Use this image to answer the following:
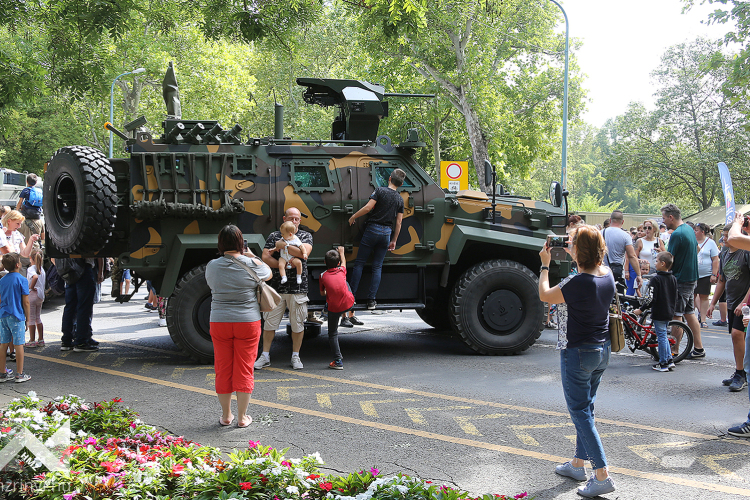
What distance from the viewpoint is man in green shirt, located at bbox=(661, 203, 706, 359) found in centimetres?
856

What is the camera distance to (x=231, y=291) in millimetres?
5500

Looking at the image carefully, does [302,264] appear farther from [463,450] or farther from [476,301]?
[463,450]

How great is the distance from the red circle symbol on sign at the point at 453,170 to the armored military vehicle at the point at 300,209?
236 inches

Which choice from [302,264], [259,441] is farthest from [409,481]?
[302,264]

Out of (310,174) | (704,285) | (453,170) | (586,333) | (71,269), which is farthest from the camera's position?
(453,170)

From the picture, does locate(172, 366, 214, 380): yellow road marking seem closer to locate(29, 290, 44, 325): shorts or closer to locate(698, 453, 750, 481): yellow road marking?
locate(29, 290, 44, 325): shorts

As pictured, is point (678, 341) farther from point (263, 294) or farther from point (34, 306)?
point (34, 306)

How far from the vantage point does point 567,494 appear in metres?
4.27

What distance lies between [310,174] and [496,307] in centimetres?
286

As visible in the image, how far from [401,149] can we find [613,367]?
3.76 metres

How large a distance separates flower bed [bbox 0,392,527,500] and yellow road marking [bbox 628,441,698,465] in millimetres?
1855

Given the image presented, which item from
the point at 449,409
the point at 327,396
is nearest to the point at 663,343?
the point at 449,409

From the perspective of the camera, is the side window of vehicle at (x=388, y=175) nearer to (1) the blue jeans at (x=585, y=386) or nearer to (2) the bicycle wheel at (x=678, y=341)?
(2) the bicycle wheel at (x=678, y=341)

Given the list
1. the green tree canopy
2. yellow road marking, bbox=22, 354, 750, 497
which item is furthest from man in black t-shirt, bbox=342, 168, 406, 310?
the green tree canopy
